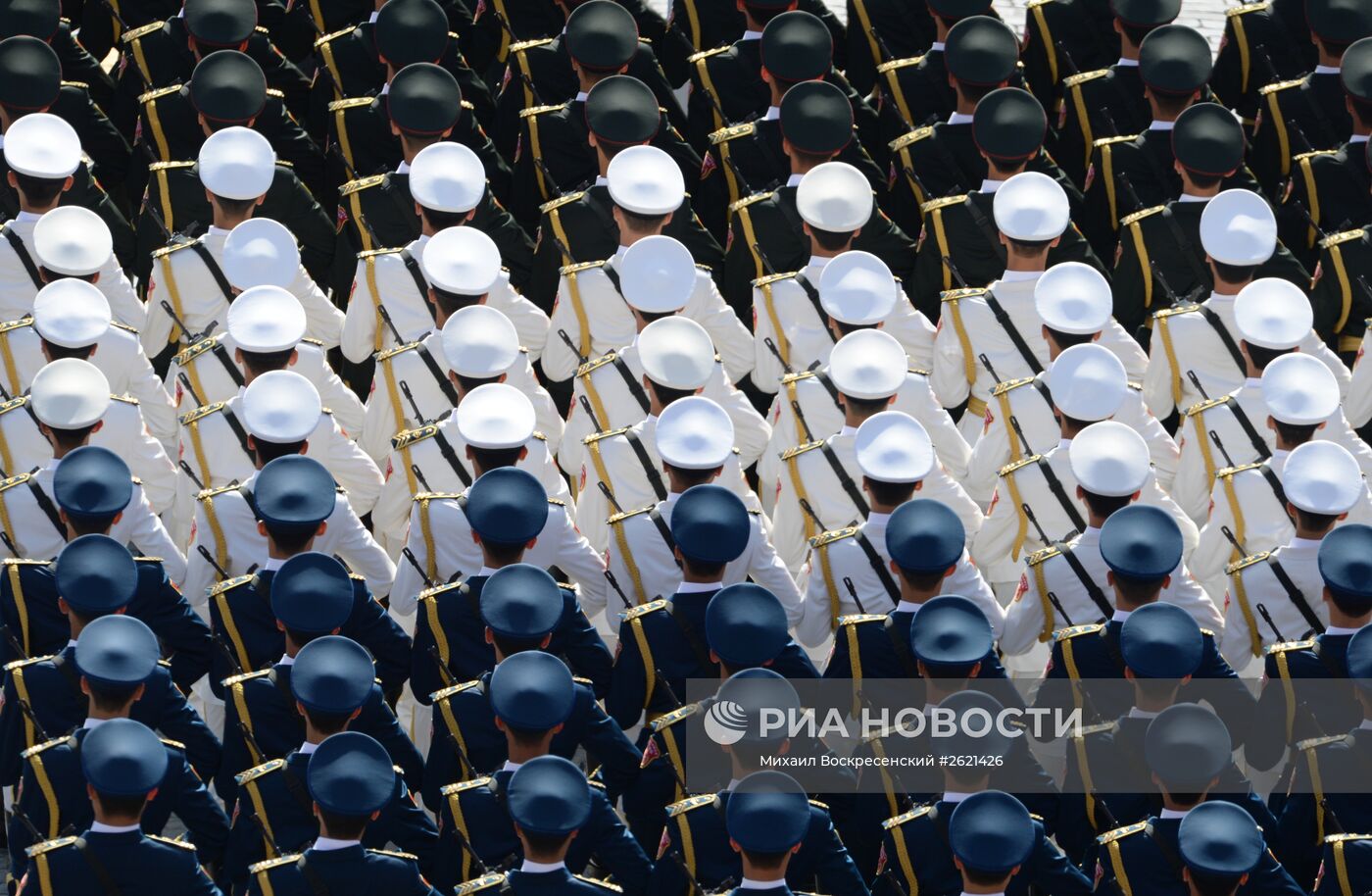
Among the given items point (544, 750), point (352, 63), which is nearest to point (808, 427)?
point (544, 750)

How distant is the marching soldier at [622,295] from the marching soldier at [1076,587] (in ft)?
7.70

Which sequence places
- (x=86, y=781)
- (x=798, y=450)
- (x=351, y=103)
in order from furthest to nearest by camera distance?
1. (x=351, y=103)
2. (x=798, y=450)
3. (x=86, y=781)

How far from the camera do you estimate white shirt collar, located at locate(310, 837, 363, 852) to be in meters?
11.1

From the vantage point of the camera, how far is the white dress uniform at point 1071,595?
496 inches

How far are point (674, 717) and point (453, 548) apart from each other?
1534mm

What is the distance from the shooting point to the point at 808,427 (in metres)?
13.7

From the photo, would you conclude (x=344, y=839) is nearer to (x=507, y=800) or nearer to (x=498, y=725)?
(x=507, y=800)

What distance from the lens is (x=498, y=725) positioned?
1193 cm

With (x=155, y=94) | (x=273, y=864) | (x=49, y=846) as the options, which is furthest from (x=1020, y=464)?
(x=155, y=94)

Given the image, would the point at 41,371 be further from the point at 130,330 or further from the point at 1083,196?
the point at 1083,196

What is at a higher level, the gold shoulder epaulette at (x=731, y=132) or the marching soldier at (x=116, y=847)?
the gold shoulder epaulette at (x=731, y=132)

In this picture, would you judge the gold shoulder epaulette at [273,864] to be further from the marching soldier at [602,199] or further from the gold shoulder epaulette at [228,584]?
the marching soldier at [602,199]

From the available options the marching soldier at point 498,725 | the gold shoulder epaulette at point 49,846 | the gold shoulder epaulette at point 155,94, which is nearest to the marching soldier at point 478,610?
the marching soldier at point 498,725

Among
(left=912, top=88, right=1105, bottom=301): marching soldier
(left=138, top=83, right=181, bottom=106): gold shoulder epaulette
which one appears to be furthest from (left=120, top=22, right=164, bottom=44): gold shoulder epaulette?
(left=912, top=88, right=1105, bottom=301): marching soldier
